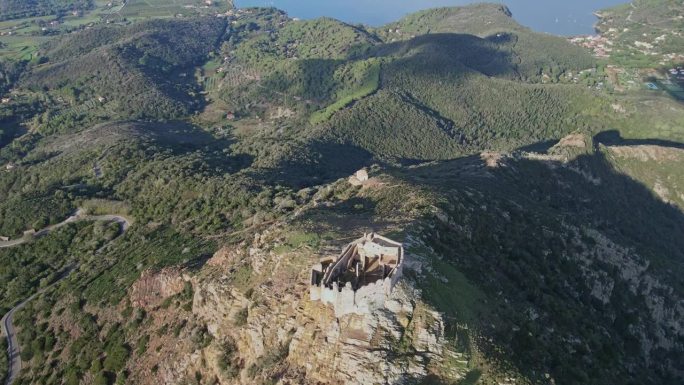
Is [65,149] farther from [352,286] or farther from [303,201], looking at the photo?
[352,286]

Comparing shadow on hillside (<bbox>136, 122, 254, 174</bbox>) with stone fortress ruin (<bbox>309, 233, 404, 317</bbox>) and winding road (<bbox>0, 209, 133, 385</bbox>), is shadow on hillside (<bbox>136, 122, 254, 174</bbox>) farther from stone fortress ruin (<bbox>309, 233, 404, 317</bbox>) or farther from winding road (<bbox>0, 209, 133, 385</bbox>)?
stone fortress ruin (<bbox>309, 233, 404, 317</bbox>)

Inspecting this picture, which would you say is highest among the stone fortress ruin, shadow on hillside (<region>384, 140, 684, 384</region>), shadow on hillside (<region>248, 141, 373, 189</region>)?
the stone fortress ruin

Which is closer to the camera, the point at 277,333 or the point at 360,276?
the point at 360,276

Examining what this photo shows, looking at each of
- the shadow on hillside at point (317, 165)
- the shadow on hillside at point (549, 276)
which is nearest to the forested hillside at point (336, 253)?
the shadow on hillside at point (549, 276)

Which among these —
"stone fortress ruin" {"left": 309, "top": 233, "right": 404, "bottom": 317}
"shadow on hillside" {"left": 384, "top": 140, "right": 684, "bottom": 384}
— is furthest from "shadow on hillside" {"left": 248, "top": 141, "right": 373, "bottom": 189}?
"stone fortress ruin" {"left": 309, "top": 233, "right": 404, "bottom": 317}

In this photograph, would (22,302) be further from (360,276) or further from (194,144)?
(194,144)

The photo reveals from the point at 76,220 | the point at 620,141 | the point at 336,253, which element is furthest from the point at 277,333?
the point at 620,141
